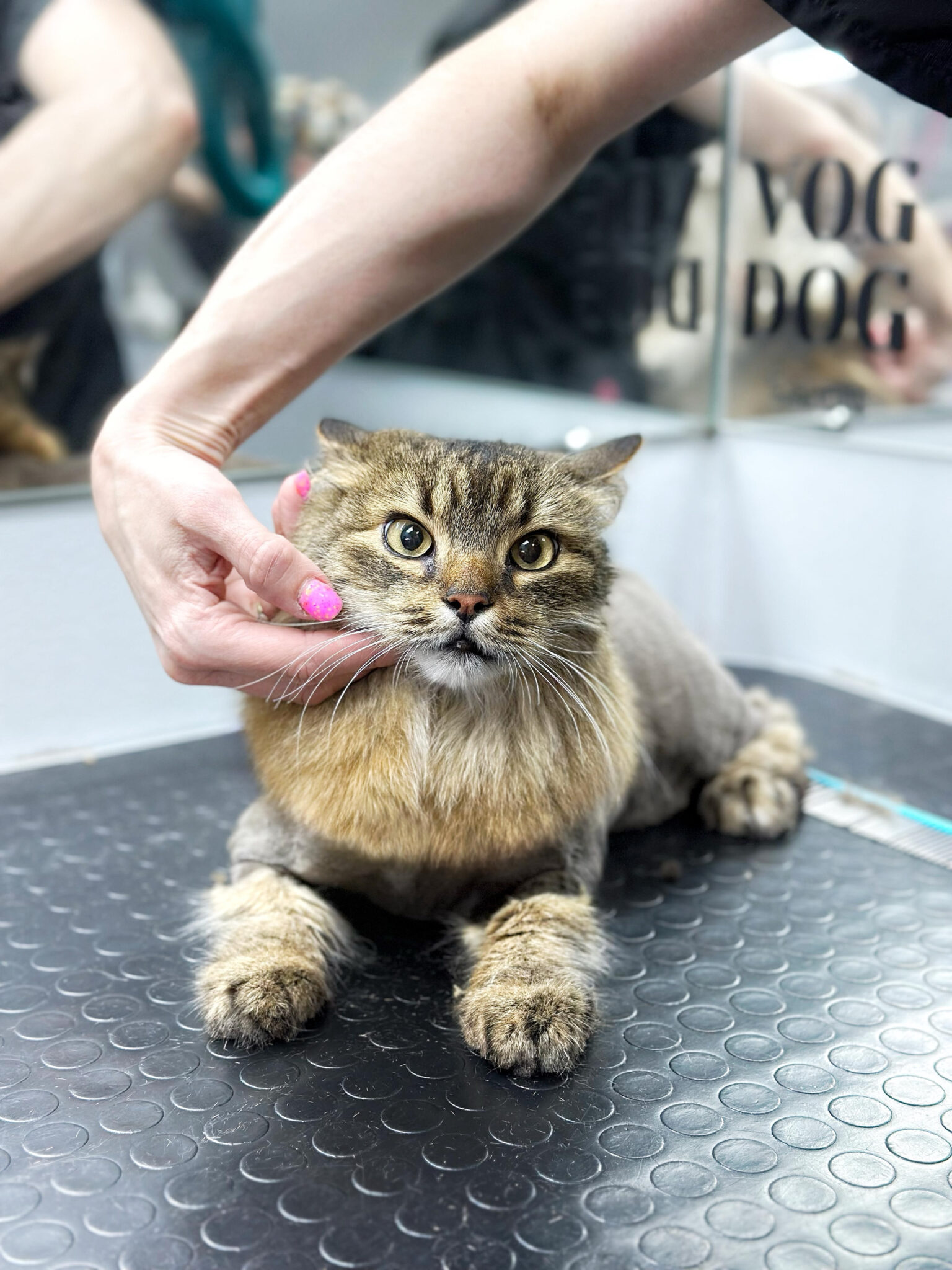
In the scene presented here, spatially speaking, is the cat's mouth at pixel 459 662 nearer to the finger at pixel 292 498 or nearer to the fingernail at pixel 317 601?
the fingernail at pixel 317 601

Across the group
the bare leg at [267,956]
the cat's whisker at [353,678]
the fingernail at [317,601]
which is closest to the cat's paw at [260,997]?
the bare leg at [267,956]

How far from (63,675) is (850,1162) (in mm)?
1633

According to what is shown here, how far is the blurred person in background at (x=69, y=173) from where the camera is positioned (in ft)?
6.62

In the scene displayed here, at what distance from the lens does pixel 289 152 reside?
242cm

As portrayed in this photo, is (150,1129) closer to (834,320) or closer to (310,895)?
(310,895)

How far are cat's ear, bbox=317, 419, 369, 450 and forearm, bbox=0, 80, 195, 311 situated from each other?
3.45ft

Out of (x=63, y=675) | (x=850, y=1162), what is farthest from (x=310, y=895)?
(x=63, y=675)

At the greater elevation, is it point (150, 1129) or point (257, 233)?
point (257, 233)

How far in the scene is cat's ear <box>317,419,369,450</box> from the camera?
52.2 inches

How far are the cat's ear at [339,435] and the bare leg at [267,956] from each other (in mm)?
531

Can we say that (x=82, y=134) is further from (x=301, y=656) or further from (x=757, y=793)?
(x=757, y=793)

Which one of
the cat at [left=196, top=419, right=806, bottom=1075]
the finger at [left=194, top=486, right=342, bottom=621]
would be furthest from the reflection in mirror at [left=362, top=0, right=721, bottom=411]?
the finger at [left=194, top=486, right=342, bottom=621]

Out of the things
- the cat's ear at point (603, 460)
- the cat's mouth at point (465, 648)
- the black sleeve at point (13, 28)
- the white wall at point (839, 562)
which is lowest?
the white wall at point (839, 562)

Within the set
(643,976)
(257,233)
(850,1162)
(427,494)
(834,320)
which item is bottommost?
(643,976)
